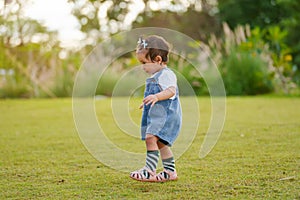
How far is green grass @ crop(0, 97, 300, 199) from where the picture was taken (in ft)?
8.59

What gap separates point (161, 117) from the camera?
2969 mm

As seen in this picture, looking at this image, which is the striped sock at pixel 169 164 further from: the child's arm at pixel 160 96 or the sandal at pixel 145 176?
the child's arm at pixel 160 96

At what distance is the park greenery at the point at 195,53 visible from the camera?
11.4 meters

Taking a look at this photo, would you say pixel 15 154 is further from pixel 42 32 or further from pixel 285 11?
pixel 285 11

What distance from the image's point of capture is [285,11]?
21875 mm

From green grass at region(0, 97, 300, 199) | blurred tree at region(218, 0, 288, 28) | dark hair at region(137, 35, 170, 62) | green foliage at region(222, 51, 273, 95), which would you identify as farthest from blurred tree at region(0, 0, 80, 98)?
dark hair at region(137, 35, 170, 62)

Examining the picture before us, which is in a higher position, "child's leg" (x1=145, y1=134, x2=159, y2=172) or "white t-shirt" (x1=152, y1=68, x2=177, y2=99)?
"white t-shirt" (x1=152, y1=68, x2=177, y2=99)

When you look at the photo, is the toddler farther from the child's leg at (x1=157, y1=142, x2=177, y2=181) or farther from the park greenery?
the park greenery

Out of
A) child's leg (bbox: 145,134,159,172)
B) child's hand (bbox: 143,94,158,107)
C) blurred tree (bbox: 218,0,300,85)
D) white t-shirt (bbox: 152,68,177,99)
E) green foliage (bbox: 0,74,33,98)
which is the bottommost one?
child's leg (bbox: 145,134,159,172)

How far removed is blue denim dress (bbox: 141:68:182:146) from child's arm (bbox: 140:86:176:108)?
0.22 ft

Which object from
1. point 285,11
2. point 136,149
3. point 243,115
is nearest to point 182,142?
point 136,149

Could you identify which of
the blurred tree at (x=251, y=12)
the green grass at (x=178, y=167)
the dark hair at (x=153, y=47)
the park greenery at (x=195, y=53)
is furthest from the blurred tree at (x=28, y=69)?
the dark hair at (x=153, y=47)

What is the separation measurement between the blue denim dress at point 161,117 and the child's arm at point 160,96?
68 millimetres

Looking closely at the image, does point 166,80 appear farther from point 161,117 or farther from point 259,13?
point 259,13
